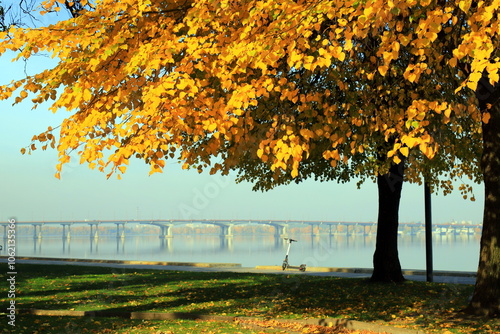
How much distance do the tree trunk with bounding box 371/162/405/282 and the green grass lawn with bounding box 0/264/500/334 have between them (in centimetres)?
65

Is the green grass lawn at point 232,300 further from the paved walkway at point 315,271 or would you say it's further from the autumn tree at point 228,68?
the paved walkway at point 315,271

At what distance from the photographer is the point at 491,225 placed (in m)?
13.0

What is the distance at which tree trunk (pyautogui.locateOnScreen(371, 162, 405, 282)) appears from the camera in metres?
19.1

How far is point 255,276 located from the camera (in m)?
21.5

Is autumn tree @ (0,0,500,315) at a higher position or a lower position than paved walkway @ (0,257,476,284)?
higher

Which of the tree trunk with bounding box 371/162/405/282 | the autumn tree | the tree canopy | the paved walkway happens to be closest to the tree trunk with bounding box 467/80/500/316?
the autumn tree

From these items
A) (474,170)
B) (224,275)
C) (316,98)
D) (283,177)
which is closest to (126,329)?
(316,98)

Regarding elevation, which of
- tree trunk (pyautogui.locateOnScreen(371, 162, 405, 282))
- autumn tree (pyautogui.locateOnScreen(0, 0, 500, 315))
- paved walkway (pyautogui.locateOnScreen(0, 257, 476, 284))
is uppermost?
autumn tree (pyautogui.locateOnScreen(0, 0, 500, 315))

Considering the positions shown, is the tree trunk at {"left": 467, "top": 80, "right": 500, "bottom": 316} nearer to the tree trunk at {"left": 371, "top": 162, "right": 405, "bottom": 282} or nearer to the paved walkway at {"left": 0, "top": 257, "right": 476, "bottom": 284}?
the tree trunk at {"left": 371, "top": 162, "right": 405, "bottom": 282}

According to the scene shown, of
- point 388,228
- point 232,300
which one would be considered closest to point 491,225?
point 388,228

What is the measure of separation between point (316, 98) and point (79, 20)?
4.26m

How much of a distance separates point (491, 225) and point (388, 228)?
245 inches

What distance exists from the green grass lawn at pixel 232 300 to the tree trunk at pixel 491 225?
0.48 meters

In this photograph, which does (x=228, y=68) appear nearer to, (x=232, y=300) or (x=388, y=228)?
(x=232, y=300)
